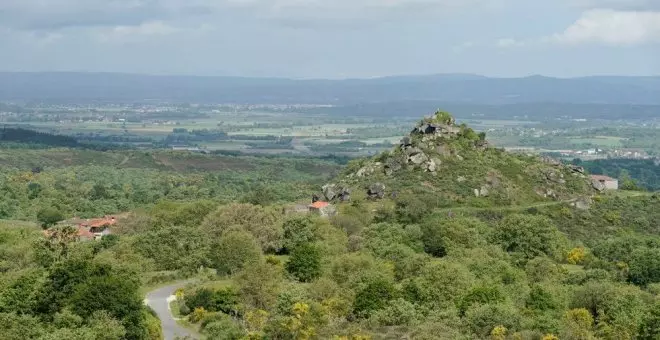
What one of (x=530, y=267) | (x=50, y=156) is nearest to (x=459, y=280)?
(x=530, y=267)

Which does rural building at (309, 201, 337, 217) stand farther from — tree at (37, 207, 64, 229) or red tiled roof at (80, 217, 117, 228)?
tree at (37, 207, 64, 229)

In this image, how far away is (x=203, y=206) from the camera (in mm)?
75812

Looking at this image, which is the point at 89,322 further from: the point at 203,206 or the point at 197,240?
the point at 203,206

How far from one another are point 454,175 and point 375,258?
32.2 meters

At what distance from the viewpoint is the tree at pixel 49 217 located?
290 ft

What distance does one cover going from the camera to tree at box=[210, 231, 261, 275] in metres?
55.8

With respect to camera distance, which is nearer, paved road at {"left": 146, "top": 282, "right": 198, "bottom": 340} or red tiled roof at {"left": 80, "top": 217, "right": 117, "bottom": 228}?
paved road at {"left": 146, "top": 282, "right": 198, "bottom": 340}

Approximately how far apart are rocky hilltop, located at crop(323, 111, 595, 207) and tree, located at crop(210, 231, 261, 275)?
93.8ft

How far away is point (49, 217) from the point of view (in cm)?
9006

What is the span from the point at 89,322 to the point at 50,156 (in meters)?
135

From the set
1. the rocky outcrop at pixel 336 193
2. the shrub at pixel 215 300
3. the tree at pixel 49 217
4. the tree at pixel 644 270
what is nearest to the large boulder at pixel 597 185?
the rocky outcrop at pixel 336 193

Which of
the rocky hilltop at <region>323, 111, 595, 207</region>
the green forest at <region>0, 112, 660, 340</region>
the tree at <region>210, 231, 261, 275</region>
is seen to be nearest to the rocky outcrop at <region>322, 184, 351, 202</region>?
the rocky hilltop at <region>323, 111, 595, 207</region>

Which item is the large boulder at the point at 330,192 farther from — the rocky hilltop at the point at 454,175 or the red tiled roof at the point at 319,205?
the red tiled roof at the point at 319,205

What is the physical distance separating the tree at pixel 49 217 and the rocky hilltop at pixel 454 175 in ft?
79.4
